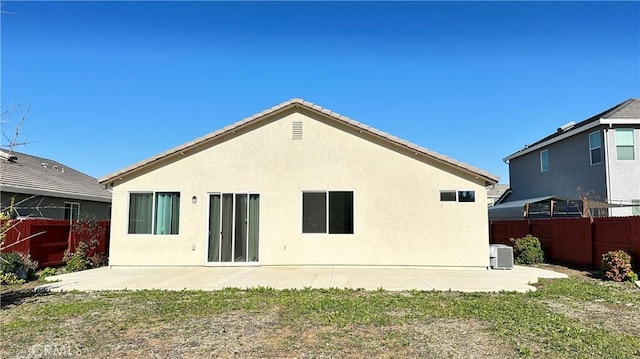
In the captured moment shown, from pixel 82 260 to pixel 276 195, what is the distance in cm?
630

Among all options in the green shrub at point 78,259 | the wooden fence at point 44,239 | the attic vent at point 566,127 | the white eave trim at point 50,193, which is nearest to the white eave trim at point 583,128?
the attic vent at point 566,127

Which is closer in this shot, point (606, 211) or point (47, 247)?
point (47, 247)

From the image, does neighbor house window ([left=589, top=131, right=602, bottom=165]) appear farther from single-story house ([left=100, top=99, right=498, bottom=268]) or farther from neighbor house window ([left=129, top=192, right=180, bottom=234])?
neighbor house window ([left=129, top=192, right=180, bottom=234])

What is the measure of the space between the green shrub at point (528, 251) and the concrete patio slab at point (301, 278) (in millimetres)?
1818

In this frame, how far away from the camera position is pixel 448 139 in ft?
73.9

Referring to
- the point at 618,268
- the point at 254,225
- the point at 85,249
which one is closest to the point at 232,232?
the point at 254,225

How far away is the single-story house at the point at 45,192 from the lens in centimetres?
1455

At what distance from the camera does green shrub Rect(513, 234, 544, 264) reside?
46.8 feet

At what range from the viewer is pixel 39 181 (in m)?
16.6

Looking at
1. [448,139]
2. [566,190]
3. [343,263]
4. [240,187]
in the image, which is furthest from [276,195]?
[566,190]

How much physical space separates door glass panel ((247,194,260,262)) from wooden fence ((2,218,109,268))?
552 centimetres

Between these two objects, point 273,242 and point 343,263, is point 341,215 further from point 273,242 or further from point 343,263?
point 273,242

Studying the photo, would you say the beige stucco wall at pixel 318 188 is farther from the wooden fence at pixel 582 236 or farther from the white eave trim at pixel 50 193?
the white eave trim at pixel 50 193

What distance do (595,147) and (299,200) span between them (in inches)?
535
